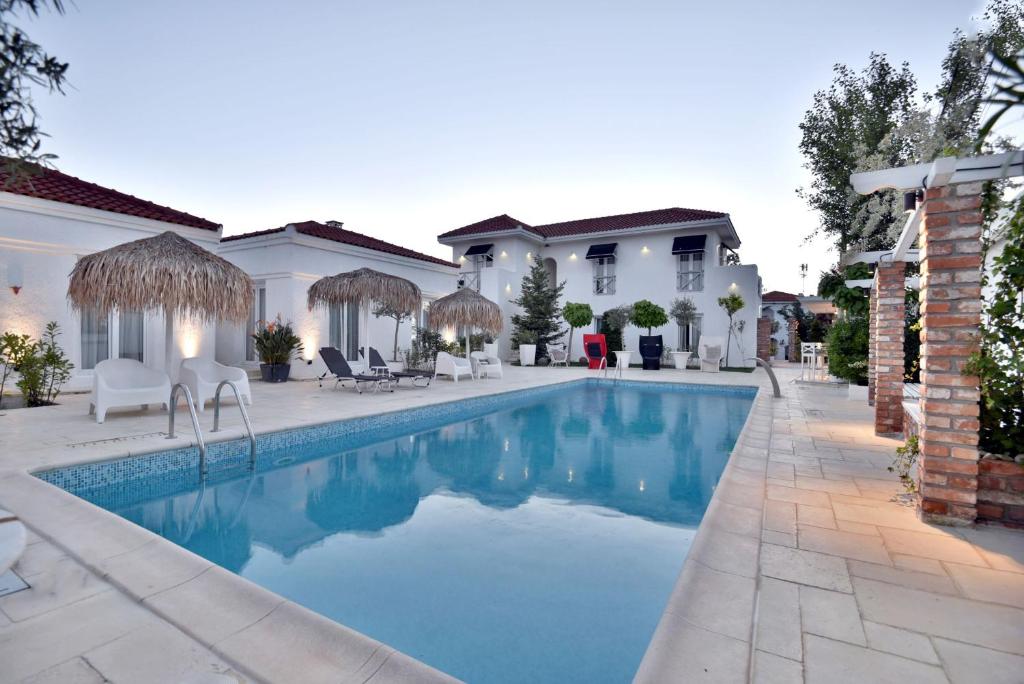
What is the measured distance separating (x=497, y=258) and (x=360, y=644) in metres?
21.1

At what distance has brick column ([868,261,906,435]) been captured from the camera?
5723 mm

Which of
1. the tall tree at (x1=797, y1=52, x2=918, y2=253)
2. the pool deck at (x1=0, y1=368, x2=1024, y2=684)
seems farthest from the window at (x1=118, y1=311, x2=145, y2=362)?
the tall tree at (x1=797, y1=52, x2=918, y2=253)

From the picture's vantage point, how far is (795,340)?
88.3 feet

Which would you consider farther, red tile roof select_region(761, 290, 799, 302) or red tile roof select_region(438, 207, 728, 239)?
red tile roof select_region(761, 290, 799, 302)

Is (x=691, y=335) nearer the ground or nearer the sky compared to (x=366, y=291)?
nearer the ground

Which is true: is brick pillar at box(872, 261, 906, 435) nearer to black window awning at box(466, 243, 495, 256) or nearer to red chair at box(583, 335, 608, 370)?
red chair at box(583, 335, 608, 370)

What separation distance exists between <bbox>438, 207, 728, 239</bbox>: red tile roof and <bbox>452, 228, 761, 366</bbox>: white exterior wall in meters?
0.44

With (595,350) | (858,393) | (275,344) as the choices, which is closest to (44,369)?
(275,344)

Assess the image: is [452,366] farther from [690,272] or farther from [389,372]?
[690,272]

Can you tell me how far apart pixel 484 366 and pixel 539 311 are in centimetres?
780

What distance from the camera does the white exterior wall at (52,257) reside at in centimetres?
791

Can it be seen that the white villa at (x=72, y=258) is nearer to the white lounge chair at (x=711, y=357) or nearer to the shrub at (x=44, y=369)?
the shrub at (x=44, y=369)

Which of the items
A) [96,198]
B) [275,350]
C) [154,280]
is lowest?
[275,350]

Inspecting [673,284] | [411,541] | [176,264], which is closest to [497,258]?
[673,284]
